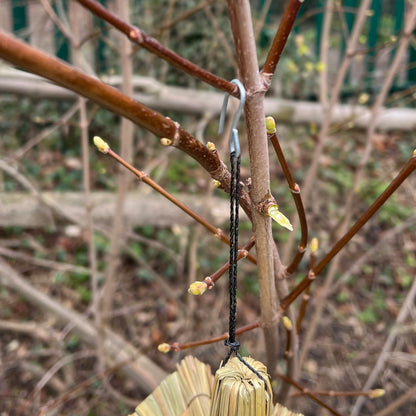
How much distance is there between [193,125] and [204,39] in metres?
0.87

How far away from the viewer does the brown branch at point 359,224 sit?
57 cm

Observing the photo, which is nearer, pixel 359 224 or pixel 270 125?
pixel 270 125

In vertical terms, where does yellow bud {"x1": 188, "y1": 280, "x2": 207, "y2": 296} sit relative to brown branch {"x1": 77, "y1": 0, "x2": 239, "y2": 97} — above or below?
below

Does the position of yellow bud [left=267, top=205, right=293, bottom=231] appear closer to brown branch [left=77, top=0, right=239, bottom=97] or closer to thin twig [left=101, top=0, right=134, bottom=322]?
brown branch [left=77, top=0, right=239, bottom=97]

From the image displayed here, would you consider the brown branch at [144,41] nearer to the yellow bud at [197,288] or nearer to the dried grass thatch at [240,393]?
the yellow bud at [197,288]

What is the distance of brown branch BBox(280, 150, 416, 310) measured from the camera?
57 cm

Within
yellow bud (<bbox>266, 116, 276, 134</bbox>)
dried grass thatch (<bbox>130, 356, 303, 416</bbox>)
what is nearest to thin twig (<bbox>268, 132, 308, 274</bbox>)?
yellow bud (<bbox>266, 116, 276, 134</bbox>)

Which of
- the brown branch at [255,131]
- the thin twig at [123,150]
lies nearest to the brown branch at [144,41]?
the brown branch at [255,131]

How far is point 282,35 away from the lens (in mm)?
488

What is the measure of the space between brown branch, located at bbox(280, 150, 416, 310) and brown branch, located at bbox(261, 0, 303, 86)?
0.78 feet

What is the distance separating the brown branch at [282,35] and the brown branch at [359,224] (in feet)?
0.78

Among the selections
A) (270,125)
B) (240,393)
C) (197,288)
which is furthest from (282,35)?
(240,393)

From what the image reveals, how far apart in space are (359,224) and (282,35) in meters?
0.32

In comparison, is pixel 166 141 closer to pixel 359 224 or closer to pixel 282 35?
pixel 282 35
